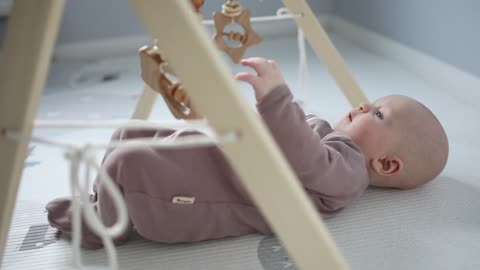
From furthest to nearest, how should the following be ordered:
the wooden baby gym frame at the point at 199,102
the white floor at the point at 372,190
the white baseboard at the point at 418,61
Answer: the white baseboard at the point at 418,61 < the white floor at the point at 372,190 < the wooden baby gym frame at the point at 199,102

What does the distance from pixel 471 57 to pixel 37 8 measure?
124cm

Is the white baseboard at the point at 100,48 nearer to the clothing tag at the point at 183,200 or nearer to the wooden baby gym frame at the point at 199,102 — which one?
the clothing tag at the point at 183,200

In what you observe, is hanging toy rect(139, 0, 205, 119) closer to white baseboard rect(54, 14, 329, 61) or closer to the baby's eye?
the baby's eye

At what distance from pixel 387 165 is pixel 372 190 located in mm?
79

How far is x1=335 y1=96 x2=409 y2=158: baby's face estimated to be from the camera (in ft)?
3.27

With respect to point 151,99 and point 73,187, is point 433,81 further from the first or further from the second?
point 73,187

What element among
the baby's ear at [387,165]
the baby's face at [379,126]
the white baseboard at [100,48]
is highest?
the baby's face at [379,126]

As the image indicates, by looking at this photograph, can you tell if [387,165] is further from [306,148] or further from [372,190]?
[306,148]

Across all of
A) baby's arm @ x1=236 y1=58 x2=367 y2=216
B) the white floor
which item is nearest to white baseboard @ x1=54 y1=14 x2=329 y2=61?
the white floor

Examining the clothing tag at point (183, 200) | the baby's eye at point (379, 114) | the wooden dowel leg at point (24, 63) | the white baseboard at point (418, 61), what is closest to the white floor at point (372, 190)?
the white baseboard at point (418, 61)

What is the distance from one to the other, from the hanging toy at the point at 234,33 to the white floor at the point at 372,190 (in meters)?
0.35

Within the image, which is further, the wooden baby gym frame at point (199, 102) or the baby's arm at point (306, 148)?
the baby's arm at point (306, 148)

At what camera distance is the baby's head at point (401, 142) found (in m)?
0.99

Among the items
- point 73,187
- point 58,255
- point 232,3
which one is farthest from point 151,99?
point 73,187
